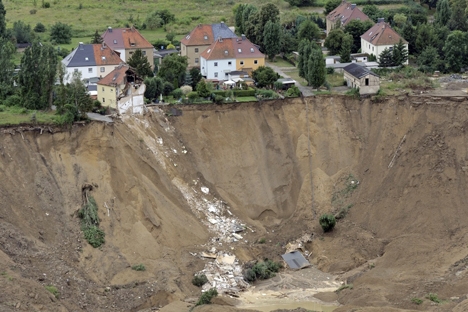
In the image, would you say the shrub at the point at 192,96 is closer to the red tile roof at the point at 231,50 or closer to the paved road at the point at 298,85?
the paved road at the point at 298,85

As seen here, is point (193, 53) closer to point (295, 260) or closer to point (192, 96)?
point (192, 96)

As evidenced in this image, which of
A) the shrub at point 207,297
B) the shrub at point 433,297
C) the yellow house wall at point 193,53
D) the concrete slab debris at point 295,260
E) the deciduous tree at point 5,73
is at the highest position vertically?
the deciduous tree at point 5,73

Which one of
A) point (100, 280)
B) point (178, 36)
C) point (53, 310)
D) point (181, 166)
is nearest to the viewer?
point (53, 310)

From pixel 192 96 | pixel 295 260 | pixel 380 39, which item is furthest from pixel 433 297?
pixel 380 39

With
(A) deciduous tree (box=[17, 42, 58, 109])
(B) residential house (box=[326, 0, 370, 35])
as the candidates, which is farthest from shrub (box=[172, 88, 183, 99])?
(B) residential house (box=[326, 0, 370, 35])

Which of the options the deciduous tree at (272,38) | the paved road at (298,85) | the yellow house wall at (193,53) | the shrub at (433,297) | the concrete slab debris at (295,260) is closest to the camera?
the shrub at (433,297)

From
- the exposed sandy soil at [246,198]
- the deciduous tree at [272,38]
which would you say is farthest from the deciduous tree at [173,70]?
the deciduous tree at [272,38]

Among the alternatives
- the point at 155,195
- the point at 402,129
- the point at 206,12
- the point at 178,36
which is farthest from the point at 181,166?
the point at 206,12

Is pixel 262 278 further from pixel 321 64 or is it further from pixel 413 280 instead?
pixel 321 64
